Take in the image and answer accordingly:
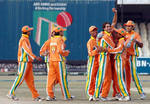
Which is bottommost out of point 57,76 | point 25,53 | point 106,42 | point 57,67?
point 57,76

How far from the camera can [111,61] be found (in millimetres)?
11641

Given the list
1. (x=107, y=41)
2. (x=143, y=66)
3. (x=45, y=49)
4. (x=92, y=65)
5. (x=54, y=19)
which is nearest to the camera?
(x=107, y=41)

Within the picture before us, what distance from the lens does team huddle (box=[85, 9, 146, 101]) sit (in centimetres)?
1134

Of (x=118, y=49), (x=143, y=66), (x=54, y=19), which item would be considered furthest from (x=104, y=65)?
(x=54, y=19)

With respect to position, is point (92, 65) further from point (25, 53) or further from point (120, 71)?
point (25, 53)

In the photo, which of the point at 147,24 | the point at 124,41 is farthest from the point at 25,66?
the point at 147,24

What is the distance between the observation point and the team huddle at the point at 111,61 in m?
11.3

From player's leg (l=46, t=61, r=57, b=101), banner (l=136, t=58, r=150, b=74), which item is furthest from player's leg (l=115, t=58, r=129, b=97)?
banner (l=136, t=58, r=150, b=74)

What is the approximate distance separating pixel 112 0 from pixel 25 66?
1495cm

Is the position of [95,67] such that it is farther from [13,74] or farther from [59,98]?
[13,74]

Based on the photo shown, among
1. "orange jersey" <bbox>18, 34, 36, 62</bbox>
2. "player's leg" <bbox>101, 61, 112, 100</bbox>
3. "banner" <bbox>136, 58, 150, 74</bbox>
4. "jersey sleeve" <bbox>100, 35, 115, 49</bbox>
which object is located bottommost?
"banner" <bbox>136, 58, 150, 74</bbox>

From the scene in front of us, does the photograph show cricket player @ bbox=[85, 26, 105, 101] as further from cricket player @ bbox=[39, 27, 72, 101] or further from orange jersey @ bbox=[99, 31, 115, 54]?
cricket player @ bbox=[39, 27, 72, 101]

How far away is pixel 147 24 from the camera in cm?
3509

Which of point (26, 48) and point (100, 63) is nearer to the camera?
point (100, 63)
